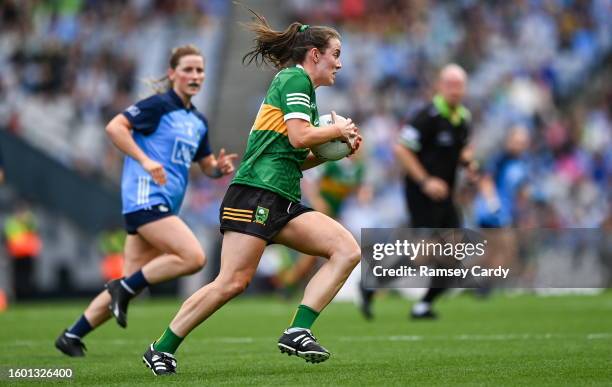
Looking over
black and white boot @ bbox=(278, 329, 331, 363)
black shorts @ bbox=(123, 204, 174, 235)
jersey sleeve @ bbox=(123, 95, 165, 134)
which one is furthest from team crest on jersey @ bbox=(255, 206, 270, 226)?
jersey sleeve @ bbox=(123, 95, 165, 134)

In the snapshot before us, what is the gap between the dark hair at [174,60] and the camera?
32.8 feet

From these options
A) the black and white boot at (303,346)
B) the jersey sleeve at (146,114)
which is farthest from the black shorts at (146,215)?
the black and white boot at (303,346)

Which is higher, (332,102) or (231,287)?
(332,102)

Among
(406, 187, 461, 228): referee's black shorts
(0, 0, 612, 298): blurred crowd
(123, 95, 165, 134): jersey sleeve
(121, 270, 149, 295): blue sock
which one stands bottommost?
(121, 270, 149, 295): blue sock

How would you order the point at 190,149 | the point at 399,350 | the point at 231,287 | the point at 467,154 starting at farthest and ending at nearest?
the point at 467,154 < the point at 190,149 < the point at 399,350 < the point at 231,287

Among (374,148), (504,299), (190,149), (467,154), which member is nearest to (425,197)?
(467,154)

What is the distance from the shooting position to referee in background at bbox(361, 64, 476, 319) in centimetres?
1302

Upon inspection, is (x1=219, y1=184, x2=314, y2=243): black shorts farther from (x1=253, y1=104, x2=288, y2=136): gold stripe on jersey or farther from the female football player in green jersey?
(x1=253, y1=104, x2=288, y2=136): gold stripe on jersey

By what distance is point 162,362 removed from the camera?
7586 millimetres

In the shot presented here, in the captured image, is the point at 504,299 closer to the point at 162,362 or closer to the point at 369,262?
the point at 369,262

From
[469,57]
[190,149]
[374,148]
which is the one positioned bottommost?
[190,149]

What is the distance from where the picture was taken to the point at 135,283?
936 cm

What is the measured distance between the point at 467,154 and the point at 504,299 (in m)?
5.73

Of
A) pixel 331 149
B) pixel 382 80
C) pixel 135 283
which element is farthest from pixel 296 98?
pixel 382 80
